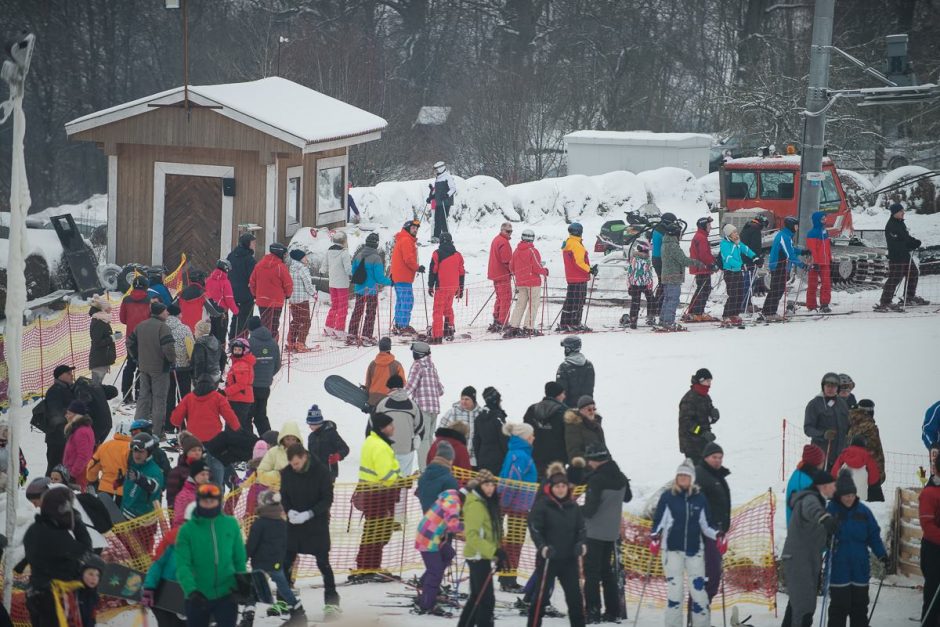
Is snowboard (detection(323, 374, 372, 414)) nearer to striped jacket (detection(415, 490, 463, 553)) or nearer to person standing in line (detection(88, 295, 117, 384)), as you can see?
person standing in line (detection(88, 295, 117, 384))

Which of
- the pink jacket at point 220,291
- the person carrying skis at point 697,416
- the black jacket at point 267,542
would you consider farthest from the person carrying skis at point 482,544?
the pink jacket at point 220,291

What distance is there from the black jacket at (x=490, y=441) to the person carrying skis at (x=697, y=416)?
175 cm

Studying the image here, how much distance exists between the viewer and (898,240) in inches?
686

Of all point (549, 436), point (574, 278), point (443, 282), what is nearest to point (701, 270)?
point (574, 278)

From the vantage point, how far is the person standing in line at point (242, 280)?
16.5m

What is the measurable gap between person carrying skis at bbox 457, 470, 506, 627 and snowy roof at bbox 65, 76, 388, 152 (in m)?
12.0

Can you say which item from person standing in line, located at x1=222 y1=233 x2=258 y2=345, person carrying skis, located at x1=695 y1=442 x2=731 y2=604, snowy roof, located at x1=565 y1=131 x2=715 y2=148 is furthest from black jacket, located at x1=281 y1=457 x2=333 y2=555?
snowy roof, located at x1=565 y1=131 x2=715 y2=148

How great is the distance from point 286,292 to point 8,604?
8.26 meters

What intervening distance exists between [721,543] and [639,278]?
26.9 ft

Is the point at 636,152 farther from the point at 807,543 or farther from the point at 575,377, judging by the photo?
the point at 807,543

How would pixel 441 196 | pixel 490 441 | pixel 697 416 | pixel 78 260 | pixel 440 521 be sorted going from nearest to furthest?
pixel 440 521, pixel 490 441, pixel 697 416, pixel 78 260, pixel 441 196

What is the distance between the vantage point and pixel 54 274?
20016 millimetres

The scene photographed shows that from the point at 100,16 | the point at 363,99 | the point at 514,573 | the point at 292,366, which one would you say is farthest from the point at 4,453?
the point at 100,16

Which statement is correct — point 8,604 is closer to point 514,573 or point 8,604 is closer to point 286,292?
point 514,573
